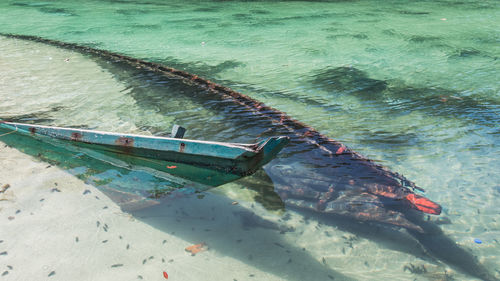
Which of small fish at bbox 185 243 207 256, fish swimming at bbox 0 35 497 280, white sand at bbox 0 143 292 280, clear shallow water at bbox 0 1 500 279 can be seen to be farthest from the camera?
clear shallow water at bbox 0 1 500 279

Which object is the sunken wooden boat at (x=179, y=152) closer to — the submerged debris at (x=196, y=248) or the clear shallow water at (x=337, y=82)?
the clear shallow water at (x=337, y=82)

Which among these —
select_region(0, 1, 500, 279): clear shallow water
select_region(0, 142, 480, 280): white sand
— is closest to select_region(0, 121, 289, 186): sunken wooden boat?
select_region(0, 142, 480, 280): white sand

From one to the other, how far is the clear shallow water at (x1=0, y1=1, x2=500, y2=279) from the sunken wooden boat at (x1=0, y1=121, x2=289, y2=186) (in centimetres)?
39

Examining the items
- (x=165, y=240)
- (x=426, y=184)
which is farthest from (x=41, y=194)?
(x=426, y=184)

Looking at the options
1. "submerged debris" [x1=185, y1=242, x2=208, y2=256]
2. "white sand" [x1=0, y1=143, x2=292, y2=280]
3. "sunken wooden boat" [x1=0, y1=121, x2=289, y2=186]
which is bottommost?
"submerged debris" [x1=185, y1=242, x2=208, y2=256]

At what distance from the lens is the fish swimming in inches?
126

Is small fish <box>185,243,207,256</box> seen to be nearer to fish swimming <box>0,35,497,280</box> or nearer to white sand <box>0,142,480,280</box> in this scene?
white sand <box>0,142,480,280</box>

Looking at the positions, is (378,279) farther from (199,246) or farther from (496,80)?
(496,80)

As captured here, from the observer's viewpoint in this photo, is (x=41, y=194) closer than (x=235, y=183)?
Yes

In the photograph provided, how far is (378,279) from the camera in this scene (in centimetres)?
279

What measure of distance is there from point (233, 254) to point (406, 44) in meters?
8.04

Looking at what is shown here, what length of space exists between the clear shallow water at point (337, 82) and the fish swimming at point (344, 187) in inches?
8.1

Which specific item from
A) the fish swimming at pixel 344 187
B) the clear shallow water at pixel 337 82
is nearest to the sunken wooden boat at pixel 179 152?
the clear shallow water at pixel 337 82

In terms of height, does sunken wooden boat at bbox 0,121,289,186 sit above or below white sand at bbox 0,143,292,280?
above
